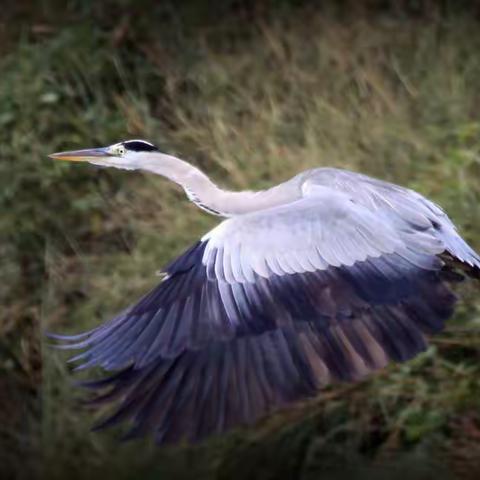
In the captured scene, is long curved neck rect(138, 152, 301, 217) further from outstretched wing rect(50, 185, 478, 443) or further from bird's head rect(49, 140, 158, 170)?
outstretched wing rect(50, 185, 478, 443)

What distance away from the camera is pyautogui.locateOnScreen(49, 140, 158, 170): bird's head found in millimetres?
5715

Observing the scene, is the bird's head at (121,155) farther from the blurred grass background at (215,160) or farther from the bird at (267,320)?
the blurred grass background at (215,160)

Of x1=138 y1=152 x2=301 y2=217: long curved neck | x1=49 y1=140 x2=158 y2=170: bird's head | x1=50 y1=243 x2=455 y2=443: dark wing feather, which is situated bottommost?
x1=50 y1=243 x2=455 y2=443: dark wing feather

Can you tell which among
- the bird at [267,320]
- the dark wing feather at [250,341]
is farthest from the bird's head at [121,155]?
the dark wing feather at [250,341]

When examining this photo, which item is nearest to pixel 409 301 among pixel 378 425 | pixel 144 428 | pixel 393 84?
pixel 144 428

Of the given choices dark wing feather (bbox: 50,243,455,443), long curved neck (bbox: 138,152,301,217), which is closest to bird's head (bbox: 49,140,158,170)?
long curved neck (bbox: 138,152,301,217)

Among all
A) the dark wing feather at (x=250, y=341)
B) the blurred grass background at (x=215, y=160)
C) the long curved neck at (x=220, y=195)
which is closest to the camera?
the dark wing feather at (x=250, y=341)

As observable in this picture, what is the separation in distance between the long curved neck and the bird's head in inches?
4.4

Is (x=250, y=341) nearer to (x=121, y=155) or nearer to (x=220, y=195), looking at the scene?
(x=220, y=195)

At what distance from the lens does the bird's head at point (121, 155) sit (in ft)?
18.7

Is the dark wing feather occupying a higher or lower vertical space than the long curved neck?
lower

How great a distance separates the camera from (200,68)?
847cm

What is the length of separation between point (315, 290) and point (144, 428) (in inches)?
28.4

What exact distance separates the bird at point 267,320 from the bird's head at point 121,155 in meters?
0.88
